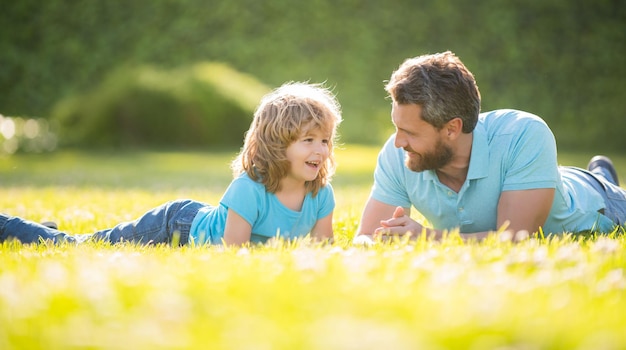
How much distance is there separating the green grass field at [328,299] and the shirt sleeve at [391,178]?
4.58 feet

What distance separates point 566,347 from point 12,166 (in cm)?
1469

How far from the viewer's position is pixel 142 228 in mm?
4676

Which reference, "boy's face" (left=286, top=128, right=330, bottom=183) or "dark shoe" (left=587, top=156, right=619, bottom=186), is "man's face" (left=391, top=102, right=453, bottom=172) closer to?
"boy's face" (left=286, top=128, right=330, bottom=183)

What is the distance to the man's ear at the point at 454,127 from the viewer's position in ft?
13.3

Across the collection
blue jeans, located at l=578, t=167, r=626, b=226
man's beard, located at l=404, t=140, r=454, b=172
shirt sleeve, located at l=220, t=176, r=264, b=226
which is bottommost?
blue jeans, located at l=578, t=167, r=626, b=226

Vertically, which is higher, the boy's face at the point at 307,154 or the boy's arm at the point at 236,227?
the boy's face at the point at 307,154

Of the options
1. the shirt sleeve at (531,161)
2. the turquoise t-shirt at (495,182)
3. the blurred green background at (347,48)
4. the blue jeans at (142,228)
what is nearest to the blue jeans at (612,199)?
the turquoise t-shirt at (495,182)

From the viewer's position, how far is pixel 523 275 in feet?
8.11

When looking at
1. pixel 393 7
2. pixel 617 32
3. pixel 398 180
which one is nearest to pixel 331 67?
pixel 393 7

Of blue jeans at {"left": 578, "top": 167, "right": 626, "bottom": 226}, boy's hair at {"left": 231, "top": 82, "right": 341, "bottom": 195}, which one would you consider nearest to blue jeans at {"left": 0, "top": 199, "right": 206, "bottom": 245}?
boy's hair at {"left": 231, "top": 82, "right": 341, "bottom": 195}

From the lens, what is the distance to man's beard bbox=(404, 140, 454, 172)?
410 cm

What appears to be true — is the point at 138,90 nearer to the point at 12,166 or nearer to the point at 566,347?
the point at 12,166

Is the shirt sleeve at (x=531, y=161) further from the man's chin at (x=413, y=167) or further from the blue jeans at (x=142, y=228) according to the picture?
the blue jeans at (x=142, y=228)

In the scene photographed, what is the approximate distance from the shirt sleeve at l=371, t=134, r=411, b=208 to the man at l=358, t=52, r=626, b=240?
12cm
